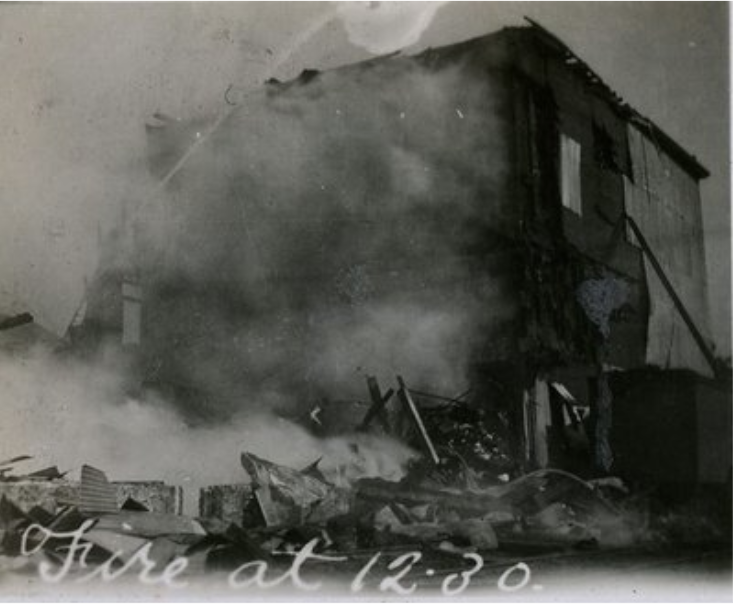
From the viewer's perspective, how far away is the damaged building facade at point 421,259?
4.27 m

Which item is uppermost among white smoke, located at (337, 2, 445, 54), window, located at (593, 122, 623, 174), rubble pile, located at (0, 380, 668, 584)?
white smoke, located at (337, 2, 445, 54)

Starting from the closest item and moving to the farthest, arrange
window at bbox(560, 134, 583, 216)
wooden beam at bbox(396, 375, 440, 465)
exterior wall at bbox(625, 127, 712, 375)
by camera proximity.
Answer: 1. wooden beam at bbox(396, 375, 440, 465)
2. exterior wall at bbox(625, 127, 712, 375)
3. window at bbox(560, 134, 583, 216)

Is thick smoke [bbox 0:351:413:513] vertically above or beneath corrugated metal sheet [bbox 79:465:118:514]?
above

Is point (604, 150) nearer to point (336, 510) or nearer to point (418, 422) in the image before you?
point (418, 422)

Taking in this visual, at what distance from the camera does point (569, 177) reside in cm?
449

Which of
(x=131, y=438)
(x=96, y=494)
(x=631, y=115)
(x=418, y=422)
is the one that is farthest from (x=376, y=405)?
(x=631, y=115)

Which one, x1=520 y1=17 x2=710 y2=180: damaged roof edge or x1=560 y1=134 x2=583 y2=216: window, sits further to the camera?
x1=560 y1=134 x2=583 y2=216: window

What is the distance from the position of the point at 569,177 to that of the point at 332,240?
4.65ft

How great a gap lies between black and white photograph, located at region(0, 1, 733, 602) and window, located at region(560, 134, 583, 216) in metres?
0.02

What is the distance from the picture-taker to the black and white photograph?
159 inches

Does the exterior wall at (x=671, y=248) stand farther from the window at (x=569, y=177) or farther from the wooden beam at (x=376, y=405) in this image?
the wooden beam at (x=376, y=405)

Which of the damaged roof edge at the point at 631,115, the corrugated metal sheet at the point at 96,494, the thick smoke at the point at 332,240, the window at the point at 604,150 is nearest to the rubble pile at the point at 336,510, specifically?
the corrugated metal sheet at the point at 96,494

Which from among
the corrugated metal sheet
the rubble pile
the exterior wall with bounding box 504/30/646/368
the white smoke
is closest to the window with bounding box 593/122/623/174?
the exterior wall with bounding box 504/30/646/368

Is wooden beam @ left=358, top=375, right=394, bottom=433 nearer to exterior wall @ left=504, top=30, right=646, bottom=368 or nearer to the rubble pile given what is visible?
the rubble pile
